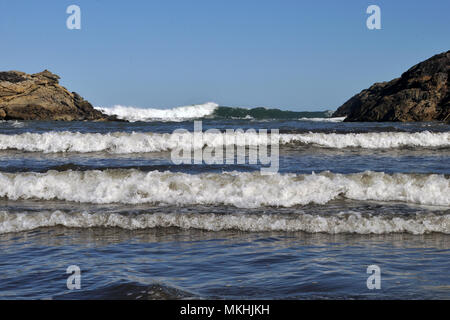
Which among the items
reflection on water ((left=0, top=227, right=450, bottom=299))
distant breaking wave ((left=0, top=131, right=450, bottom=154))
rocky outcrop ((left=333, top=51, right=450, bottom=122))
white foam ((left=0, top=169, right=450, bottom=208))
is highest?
rocky outcrop ((left=333, top=51, right=450, bottom=122))

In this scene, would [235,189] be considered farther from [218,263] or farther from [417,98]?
[417,98]

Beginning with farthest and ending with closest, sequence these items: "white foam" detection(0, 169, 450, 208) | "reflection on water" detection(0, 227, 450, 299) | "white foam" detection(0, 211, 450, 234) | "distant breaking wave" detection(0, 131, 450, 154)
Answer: "distant breaking wave" detection(0, 131, 450, 154) → "white foam" detection(0, 169, 450, 208) → "white foam" detection(0, 211, 450, 234) → "reflection on water" detection(0, 227, 450, 299)

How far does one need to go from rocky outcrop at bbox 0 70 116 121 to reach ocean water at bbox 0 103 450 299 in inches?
1468

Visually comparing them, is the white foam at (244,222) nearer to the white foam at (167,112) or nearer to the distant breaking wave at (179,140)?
the distant breaking wave at (179,140)

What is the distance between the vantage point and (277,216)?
706cm

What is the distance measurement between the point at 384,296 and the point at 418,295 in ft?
0.92

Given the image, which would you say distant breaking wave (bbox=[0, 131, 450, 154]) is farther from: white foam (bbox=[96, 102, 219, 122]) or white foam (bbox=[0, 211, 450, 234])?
white foam (bbox=[96, 102, 219, 122])

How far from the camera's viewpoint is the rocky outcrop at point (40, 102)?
155 ft

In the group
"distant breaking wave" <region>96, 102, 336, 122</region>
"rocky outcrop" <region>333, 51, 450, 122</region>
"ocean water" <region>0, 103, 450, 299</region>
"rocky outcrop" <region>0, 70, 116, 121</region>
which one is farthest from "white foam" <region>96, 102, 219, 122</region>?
"ocean water" <region>0, 103, 450, 299</region>

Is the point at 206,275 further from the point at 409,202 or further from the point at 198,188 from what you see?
the point at 409,202

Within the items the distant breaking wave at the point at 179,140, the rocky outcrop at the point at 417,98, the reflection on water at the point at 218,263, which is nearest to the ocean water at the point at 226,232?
the reflection on water at the point at 218,263

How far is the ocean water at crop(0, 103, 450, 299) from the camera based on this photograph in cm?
433

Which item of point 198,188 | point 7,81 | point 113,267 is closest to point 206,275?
point 113,267
